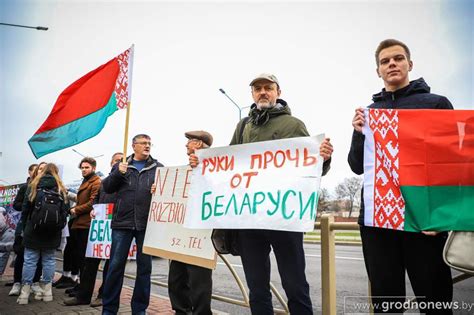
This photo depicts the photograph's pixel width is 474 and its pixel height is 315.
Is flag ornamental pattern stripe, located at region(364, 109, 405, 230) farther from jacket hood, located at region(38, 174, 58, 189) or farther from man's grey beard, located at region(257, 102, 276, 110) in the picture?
jacket hood, located at region(38, 174, 58, 189)

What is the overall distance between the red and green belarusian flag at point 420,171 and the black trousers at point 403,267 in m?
0.09

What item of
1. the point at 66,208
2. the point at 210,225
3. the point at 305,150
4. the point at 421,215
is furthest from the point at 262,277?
the point at 66,208

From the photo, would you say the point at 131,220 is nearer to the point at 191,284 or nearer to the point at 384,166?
the point at 191,284

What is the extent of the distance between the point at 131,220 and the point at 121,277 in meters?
0.64

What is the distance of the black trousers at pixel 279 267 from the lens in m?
2.45

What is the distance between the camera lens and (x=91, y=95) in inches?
209

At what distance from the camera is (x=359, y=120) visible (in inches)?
93.8

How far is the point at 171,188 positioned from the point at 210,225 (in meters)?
1.20

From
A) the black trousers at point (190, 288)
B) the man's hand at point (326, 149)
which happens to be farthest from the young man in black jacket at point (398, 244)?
the black trousers at point (190, 288)

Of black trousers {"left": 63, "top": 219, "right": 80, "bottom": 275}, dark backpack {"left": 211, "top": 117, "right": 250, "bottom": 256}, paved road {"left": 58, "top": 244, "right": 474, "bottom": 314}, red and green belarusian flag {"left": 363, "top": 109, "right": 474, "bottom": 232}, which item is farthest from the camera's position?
black trousers {"left": 63, "top": 219, "right": 80, "bottom": 275}

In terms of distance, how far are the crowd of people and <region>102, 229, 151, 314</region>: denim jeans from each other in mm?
11

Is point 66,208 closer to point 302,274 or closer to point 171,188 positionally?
point 171,188

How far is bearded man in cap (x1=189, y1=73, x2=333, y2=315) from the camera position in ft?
8.09

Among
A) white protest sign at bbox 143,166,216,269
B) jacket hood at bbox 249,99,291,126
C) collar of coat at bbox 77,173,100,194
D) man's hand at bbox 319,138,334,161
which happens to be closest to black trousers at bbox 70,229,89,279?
collar of coat at bbox 77,173,100,194
